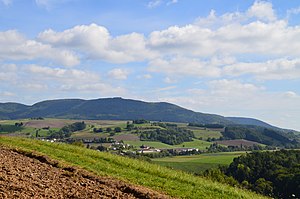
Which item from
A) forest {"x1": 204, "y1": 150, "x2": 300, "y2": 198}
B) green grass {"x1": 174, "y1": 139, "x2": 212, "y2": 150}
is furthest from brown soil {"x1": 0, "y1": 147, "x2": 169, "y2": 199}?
green grass {"x1": 174, "y1": 139, "x2": 212, "y2": 150}

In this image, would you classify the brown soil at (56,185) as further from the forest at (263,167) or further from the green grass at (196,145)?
the green grass at (196,145)

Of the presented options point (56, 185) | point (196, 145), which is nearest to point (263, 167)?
point (56, 185)

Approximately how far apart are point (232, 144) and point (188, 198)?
6807 inches

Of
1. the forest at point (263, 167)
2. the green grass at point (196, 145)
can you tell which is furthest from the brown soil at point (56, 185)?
the green grass at point (196, 145)

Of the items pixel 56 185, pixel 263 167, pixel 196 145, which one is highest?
pixel 56 185

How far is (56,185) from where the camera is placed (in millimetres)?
12586

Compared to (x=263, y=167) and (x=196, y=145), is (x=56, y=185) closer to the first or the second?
(x=263, y=167)

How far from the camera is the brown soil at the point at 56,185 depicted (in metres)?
10.9

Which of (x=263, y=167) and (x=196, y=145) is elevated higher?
(x=196, y=145)

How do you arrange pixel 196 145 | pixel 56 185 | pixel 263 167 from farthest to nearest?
1. pixel 196 145
2. pixel 263 167
3. pixel 56 185

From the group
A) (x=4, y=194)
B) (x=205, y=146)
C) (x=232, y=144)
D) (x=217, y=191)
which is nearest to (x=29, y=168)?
(x=4, y=194)

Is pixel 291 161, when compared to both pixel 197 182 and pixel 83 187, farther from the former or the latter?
pixel 83 187

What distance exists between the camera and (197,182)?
20.2 metres

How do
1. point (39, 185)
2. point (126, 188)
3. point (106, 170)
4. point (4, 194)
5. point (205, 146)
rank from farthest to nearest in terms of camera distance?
1. point (205, 146)
2. point (106, 170)
3. point (126, 188)
4. point (39, 185)
5. point (4, 194)
